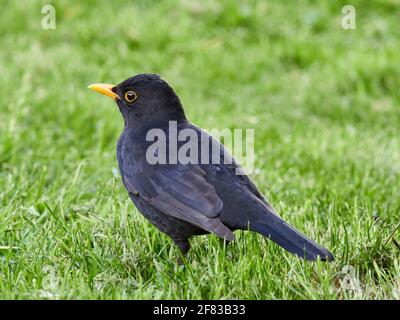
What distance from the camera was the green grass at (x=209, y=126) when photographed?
3.58 meters

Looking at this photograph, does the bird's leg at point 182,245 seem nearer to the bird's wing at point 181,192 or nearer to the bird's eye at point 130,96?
the bird's wing at point 181,192

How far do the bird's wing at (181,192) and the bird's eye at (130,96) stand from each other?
0.49 m

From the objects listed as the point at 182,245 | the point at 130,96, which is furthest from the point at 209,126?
the point at 182,245

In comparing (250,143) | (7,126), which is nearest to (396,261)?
(250,143)

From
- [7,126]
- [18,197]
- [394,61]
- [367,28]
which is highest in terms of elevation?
[367,28]

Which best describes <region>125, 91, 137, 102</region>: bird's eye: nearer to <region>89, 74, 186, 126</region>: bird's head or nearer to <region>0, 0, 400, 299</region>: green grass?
<region>89, 74, 186, 126</region>: bird's head

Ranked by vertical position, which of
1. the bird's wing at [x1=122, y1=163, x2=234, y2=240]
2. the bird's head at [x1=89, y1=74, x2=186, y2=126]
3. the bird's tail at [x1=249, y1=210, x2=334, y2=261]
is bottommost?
the bird's tail at [x1=249, y1=210, x2=334, y2=261]

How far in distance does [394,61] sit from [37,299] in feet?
20.0

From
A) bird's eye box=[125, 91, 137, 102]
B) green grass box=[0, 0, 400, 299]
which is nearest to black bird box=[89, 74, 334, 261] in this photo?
bird's eye box=[125, 91, 137, 102]

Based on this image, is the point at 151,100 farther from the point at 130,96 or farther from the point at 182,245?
the point at 182,245

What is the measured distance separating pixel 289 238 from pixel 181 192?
1.99 feet

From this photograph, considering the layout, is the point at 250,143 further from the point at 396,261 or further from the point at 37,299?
the point at 37,299

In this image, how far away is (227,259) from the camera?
3.80 metres

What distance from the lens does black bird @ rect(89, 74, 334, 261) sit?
3.58 meters
